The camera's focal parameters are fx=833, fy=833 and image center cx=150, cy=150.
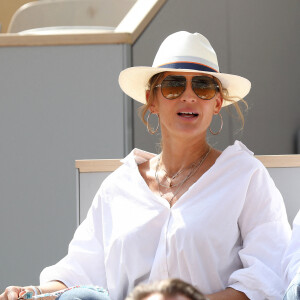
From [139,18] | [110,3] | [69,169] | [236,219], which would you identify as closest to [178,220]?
[236,219]

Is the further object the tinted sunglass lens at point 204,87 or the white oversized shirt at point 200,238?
the tinted sunglass lens at point 204,87

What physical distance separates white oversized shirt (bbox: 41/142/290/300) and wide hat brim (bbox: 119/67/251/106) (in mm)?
272

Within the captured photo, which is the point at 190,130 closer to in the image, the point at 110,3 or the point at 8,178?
the point at 8,178

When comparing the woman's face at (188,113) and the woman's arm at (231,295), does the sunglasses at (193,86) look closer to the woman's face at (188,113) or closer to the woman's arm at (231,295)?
the woman's face at (188,113)

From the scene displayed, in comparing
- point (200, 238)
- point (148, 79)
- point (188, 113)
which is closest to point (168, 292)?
point (200, 238)

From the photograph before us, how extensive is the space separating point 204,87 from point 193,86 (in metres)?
0.04

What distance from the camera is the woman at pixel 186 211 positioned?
2703 mm

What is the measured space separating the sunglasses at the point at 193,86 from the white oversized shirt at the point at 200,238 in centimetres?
21

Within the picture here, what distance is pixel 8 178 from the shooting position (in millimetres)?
4277

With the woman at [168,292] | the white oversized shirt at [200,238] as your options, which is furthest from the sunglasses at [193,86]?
the woman at [168,292]

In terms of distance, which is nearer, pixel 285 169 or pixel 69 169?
pixel 285 169

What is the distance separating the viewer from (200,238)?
8.90 feet

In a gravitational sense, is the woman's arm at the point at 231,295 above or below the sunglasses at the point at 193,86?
below

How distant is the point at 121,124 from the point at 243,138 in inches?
27.6
